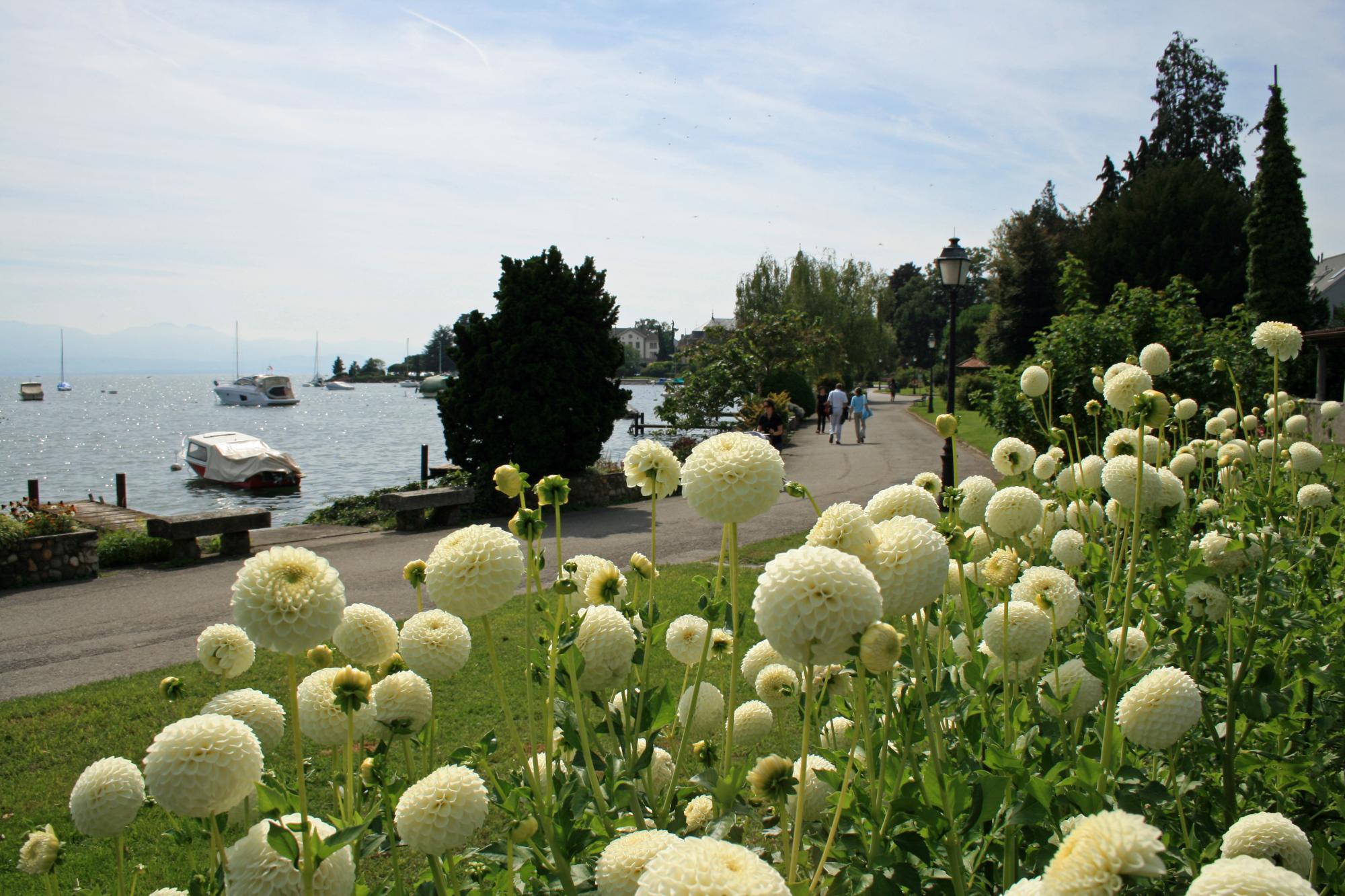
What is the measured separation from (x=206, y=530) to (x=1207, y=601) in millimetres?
13200

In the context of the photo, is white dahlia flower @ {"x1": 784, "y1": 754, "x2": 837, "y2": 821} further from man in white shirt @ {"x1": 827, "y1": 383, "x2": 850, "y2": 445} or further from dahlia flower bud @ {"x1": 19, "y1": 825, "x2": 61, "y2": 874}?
man in white shirt @ {"x1": 827, "y1": 383, "x2": 850, "y2": 445}

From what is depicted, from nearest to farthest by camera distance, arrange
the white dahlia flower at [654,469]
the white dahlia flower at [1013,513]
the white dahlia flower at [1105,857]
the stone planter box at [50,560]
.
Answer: the white dahlia flower at [1105,857]
the white dahlia flower at [654,469]
the white dahlia flower at [1013,513]
the stone planter box at [50,560]

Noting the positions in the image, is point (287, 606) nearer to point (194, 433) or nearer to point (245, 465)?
point (245, 465)

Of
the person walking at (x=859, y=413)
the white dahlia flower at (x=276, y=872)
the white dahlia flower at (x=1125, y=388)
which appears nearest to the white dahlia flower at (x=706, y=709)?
the white dahlia flower at (x=276, y=872)

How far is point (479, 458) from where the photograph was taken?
51.6 feet

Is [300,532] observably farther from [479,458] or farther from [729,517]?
[729,517]

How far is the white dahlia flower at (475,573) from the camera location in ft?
5.59

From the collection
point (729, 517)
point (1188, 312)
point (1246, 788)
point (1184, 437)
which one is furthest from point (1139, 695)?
point (1188, 312)

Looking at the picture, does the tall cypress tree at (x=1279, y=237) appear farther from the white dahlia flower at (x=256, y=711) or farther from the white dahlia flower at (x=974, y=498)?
the white dahlia flower at (x=256, y=711)

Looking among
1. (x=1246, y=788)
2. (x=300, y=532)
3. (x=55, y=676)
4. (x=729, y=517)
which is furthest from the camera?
(x=300, y=532)

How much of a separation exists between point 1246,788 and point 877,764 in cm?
144

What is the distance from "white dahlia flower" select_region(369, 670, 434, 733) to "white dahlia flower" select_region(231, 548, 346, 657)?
328mm

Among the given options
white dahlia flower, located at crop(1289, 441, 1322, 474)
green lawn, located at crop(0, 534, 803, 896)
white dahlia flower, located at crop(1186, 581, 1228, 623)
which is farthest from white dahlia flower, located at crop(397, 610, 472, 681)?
white dahlia flower, located at crop(1289, 441, 1322, 474)

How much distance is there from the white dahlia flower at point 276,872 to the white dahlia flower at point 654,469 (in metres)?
1.08
